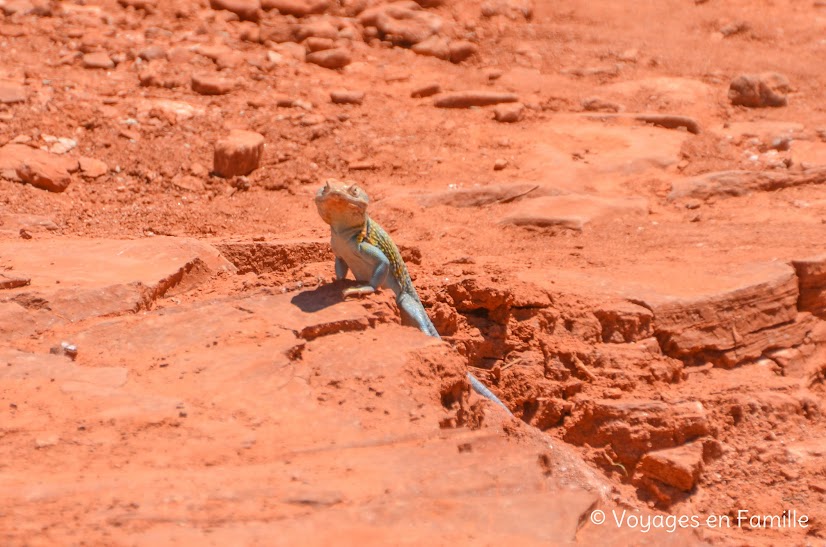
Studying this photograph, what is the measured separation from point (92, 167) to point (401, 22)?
4.84m

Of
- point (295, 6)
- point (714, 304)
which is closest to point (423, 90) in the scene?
point (295, 6)

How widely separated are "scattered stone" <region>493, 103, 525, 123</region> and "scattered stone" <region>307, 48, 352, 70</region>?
1967mm

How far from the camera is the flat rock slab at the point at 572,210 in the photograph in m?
8.03

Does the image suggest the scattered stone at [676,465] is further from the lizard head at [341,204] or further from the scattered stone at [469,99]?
the scattered stone at [469,99]

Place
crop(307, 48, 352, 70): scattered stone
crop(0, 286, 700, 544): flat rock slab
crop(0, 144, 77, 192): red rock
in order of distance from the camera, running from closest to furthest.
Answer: crop(0, 286, 700, 544): flat rock slab, crop(0, 144, 77, 192): red rock, crop(307, 48, 352, 70): scattered stone

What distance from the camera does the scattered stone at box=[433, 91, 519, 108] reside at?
431 inches

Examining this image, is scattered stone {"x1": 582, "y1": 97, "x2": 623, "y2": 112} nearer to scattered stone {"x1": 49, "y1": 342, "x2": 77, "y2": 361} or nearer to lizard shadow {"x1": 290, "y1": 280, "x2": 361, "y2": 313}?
lizard shadow {"x1": 290, "y1": 280, "x2": 361, "y2": 313}

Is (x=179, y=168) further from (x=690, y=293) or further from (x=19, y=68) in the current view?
(x=690, y=293)

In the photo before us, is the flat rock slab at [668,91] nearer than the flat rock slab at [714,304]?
No

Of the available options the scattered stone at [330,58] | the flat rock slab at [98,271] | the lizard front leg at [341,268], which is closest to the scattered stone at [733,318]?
the lizard front leg at [341,268]

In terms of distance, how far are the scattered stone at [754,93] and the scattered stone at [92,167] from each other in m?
6.68

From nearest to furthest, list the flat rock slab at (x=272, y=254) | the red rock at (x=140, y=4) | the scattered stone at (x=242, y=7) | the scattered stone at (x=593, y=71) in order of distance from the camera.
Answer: the flat rock slab at (x=272, y=254), the red rock at (x=140, y=4), the scattered stone at (x=242, y=7), the scattered stone at (x=593, y=71)

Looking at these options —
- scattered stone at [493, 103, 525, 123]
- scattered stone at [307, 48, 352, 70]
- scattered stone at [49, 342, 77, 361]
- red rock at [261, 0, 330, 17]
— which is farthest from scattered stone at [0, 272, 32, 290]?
red rock at [261, 0, 330, 17]

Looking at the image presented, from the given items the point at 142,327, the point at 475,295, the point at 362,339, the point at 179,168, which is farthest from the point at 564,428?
the point at 179,168
